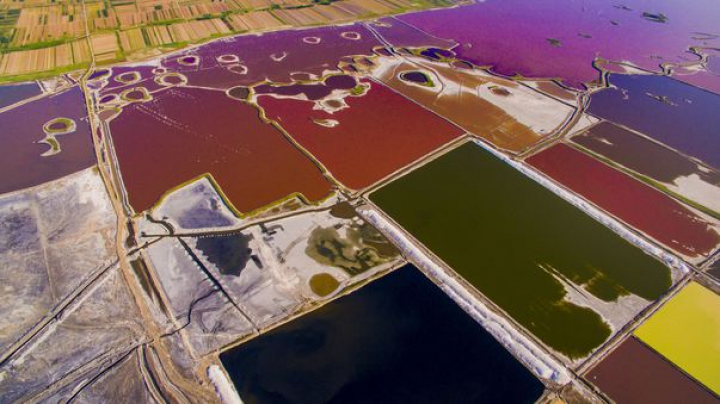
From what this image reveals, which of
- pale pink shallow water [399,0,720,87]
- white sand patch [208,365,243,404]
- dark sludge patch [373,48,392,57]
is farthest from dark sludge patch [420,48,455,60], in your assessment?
white sand patch [208,365,243,404]

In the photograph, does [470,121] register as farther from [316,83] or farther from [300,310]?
[300,310]

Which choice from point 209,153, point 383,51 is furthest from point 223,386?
point 383,51

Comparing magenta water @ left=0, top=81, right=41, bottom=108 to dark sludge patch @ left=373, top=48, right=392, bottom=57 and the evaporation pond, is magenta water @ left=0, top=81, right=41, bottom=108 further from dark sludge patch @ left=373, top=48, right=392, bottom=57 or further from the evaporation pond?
the evaporation pond

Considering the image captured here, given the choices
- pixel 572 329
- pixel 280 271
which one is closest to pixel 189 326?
pixel 280 271

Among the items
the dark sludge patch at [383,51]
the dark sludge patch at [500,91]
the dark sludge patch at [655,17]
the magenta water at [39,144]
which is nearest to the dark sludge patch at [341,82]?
the dark sludge patch at [383,51]

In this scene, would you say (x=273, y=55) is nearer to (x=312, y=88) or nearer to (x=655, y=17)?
(x=312, y=88)

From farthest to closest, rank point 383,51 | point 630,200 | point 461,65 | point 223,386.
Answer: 1. point 383,51
2. point 461,65
3. point 630,200
4. point 223,386

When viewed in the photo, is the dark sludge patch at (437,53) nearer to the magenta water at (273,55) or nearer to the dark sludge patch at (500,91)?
the magenta water at (273,55)
